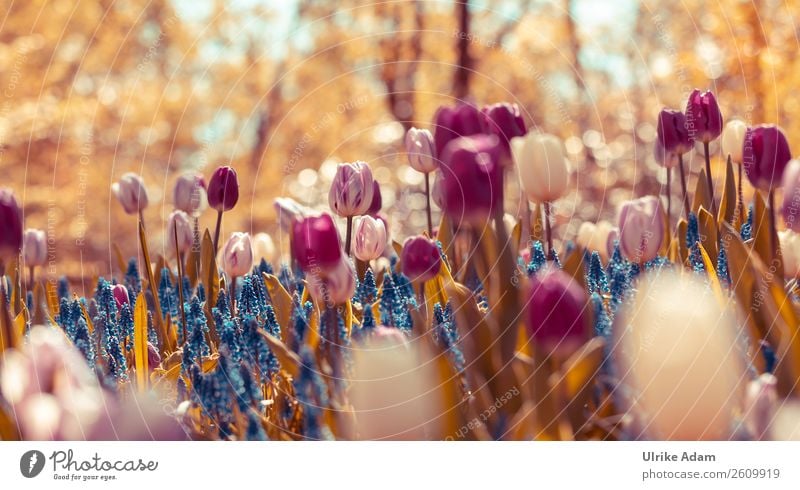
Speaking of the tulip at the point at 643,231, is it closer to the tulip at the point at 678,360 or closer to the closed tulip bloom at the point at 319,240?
the tulip at the point at 678,360

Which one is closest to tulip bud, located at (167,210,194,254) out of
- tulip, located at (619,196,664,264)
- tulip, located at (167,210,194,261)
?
tulip, located at (167,210,194,261)

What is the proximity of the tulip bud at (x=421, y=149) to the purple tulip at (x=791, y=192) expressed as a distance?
21.7 inches

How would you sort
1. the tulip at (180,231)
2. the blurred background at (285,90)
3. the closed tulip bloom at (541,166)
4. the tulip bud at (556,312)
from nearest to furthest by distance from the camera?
the tulip bud at (556,312)
the closed tulip bloom at (541,166)
the tulip at (180,231)
the blurred background at (285,90)

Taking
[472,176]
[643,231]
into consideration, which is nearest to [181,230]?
[472,176]

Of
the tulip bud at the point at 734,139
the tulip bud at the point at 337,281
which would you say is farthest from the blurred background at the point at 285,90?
the tulip bud at the point at 337,281

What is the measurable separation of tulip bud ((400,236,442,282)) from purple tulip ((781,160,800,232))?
1.61ft

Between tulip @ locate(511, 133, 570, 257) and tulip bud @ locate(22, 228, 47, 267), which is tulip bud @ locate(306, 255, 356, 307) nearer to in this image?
tulip @ locate(511, 133, 570, 257)

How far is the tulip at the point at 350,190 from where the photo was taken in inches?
49.6

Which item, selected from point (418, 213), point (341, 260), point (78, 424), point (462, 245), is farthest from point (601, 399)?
point (418, 213)

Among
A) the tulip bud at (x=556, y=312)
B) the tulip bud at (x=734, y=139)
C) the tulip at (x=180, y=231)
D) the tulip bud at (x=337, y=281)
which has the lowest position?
the tulip bud at (x=556, y=312)

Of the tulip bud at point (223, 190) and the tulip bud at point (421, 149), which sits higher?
→ the tulip bud at point (421, 149)

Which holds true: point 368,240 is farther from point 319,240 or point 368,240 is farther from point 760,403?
point 760,403

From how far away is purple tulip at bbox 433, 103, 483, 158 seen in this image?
3.48 feet

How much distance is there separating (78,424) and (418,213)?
593 cm
